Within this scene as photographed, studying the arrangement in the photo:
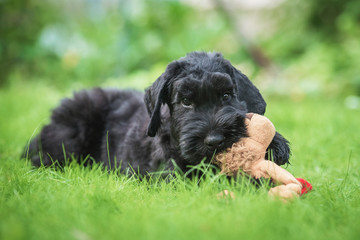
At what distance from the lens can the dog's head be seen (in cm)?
271

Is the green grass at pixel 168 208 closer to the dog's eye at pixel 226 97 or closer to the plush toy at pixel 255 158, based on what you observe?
the plush toy at pixel 255 158

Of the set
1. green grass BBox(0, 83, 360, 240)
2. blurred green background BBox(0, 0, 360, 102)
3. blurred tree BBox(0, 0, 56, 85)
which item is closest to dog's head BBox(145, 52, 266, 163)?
green grass BBox(0, 83, 360, 240)

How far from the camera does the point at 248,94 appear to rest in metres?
3.24

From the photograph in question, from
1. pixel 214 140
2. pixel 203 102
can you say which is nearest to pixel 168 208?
pixel 214 140

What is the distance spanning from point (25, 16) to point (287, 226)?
32.4ft

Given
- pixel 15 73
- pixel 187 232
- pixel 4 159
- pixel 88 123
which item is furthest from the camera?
pixel 15 73

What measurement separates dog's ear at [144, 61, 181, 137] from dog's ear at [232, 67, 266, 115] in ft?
1.78

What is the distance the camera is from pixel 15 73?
949 cm

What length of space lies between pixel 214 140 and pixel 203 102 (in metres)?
0.41

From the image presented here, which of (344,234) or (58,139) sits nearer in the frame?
(344,234)

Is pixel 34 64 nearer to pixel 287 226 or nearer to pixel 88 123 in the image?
pixel 88 123

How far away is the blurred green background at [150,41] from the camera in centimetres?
905

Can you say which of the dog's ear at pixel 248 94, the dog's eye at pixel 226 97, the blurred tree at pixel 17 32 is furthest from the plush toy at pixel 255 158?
the blurred tree at pixel 17 32

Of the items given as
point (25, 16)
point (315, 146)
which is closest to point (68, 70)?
point (25, 16)
